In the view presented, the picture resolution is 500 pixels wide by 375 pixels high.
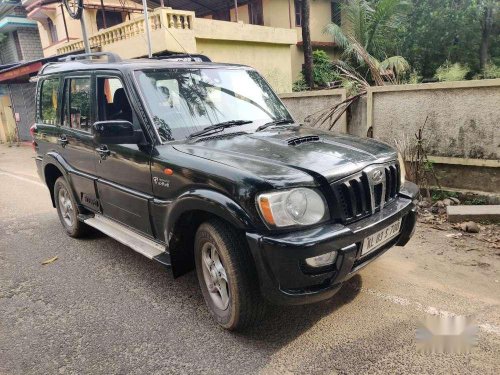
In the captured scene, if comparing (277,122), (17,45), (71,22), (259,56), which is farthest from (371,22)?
(17,45)

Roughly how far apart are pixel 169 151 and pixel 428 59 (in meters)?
18.0

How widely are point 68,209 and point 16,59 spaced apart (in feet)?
82.2

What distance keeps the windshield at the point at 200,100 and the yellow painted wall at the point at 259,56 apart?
29.3ft

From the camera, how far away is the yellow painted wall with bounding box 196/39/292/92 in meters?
12.8

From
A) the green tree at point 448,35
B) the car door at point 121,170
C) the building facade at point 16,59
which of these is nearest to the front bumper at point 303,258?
the car door at point 121,170

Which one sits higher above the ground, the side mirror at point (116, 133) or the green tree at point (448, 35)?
the green tree at point (448, 35)

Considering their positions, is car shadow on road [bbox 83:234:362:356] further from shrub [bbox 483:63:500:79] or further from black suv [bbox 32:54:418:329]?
shrub [bbox 483:63:500:79]

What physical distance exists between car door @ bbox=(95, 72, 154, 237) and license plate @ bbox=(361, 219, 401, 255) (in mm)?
1715

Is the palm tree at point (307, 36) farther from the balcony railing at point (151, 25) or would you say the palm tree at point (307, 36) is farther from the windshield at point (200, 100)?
the windshield at point (200, 100)

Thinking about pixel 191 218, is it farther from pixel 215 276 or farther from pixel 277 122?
pixel 277 122

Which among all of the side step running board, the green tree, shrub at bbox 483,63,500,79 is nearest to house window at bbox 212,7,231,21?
the green tree

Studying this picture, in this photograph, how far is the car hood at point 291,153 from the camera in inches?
97.6

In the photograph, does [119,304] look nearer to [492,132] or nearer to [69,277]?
[69,277]

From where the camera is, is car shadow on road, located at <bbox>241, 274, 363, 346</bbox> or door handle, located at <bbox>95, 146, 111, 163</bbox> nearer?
car shadow on road, located at <bbox>241, 274, 363, 346</bbox>
